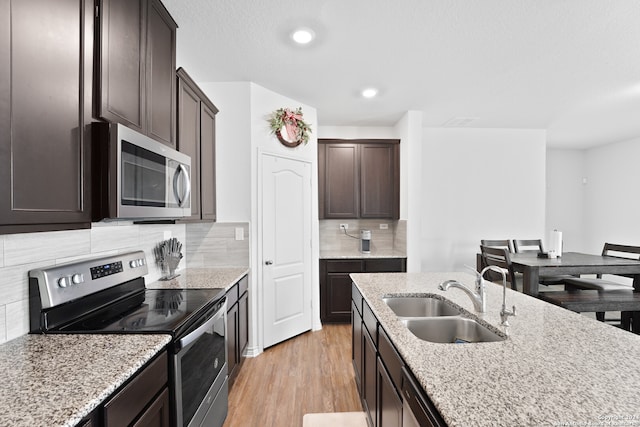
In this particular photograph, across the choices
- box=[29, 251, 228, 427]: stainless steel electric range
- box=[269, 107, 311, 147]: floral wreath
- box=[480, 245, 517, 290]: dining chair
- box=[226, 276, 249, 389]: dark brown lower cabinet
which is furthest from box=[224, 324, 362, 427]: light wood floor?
box=[269, 107, 311, 147]: floral wreath

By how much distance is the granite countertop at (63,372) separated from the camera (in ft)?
2.64

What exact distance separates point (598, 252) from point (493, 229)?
8.26 ft

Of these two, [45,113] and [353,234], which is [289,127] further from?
[45,113]

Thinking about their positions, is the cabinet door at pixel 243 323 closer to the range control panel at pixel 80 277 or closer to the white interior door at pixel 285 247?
the white interior door at pixel 285 247

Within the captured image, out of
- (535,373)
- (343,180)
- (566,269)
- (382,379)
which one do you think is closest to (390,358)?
(382,379)

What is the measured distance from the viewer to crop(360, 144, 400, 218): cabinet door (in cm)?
429

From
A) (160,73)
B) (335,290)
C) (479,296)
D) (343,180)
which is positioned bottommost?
(335,290)

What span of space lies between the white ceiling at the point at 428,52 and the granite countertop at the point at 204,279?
182 cm

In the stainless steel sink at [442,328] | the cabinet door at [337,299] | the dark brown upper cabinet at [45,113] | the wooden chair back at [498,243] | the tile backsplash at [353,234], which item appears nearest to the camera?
the dark brown upper cabinet at [45,113]

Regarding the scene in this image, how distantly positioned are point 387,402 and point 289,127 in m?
2.69

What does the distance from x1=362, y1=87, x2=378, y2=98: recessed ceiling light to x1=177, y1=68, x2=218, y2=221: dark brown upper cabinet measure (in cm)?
155

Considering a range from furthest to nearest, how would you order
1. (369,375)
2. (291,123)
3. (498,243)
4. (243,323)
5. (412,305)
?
(498,243), (291,123), (243,323), (412,305), (369,375)

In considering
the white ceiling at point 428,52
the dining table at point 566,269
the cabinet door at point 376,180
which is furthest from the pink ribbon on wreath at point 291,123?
the dining table at point 566,269

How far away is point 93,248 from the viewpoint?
176 centimetres
